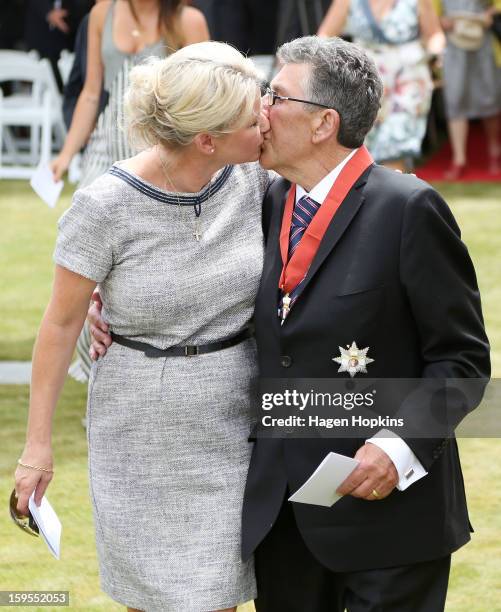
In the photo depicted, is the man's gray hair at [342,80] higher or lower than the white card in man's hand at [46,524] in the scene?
higher

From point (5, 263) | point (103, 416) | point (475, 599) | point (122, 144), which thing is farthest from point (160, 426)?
point (5, 263)

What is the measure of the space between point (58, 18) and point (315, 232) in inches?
463

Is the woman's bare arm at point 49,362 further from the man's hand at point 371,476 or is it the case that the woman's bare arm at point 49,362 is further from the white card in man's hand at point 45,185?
the white card in man's hand at point 45,185

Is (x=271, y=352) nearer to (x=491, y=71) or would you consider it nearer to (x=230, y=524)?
(x=230, y=524)

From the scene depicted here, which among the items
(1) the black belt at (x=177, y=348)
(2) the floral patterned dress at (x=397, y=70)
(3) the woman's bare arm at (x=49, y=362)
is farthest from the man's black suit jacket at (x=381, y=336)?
(2) the floral patterned dress at (x=397, y=70)

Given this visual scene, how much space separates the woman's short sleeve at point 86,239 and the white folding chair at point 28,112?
31.1ft

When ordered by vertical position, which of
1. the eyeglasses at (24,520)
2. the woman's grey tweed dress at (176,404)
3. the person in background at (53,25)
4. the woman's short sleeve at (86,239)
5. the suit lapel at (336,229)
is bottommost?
the person in background at (53,25)

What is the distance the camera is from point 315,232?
3.25 metres

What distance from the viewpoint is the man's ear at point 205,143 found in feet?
10.6

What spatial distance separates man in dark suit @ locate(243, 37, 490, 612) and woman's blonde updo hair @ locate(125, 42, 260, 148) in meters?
0.15

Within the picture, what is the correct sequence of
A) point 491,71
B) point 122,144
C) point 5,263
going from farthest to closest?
point 491,71
point 5,263
point 122,144

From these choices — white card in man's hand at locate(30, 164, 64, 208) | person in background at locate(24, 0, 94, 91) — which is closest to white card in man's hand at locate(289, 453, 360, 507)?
white card in man's hand at locate(30, 164, 64, 208)

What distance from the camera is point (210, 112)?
10.4ft

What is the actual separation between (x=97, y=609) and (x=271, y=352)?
1630mm
